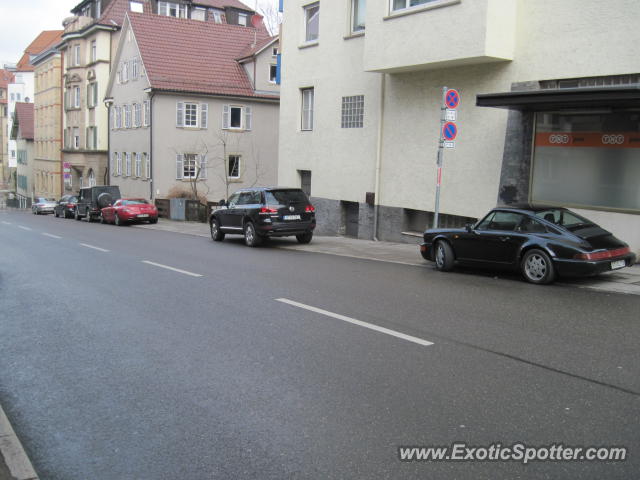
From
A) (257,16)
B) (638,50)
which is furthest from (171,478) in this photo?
(257,16)

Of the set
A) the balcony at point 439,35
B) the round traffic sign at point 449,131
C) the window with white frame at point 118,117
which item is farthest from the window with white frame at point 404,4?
the window with white frame at point 118,117

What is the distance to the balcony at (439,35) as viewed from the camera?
15.4 m

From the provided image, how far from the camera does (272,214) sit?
18.4m

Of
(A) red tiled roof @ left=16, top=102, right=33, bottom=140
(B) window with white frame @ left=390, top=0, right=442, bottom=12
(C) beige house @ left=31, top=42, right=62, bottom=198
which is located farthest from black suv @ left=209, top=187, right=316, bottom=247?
(A) red tiled roof @ left=16, top=102, right=33, bottom=140

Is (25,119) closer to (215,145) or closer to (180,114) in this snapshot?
(180,114)

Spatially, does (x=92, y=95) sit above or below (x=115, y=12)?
below

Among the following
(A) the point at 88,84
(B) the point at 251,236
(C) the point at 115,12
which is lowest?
(B) the point at 251,236

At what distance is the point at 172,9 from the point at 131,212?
26.2 meters

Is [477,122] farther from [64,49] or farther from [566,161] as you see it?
[64,49]

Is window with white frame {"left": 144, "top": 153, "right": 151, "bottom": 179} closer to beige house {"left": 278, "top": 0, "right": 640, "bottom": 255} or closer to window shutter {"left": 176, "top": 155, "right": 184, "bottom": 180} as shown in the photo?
window shutter {"left": 176, "top": 155, "right": 184, "bottom": 180}

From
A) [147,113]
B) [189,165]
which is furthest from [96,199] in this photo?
[147,113]

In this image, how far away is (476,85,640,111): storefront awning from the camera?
12.0 m

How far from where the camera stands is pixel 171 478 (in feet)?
13.3

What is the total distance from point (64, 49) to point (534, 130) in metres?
58.4
